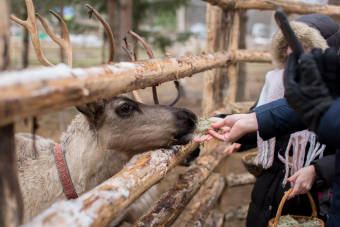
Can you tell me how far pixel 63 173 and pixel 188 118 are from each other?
859mm

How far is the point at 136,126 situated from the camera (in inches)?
92.0

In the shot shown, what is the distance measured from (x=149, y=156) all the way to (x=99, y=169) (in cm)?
49

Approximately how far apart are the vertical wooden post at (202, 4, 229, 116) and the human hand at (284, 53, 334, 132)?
7.15ft

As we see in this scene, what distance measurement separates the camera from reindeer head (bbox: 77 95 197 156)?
90.5 inches

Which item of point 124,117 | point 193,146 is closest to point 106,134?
point 124,117

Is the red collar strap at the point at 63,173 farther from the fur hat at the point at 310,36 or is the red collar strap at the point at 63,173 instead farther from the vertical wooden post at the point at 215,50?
the vertical wooden post at the point at 215,50

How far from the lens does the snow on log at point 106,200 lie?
1.14m

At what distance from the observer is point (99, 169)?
2.32 meters

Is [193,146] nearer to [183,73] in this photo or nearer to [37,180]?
[183,73]

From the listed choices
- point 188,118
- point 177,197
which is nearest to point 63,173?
point 177,197

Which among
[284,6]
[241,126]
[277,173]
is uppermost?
[284,6]

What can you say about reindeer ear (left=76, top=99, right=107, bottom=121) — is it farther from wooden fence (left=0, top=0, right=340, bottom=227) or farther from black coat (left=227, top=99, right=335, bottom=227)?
black coat (left=227, top=99, right=335, bottom=227)

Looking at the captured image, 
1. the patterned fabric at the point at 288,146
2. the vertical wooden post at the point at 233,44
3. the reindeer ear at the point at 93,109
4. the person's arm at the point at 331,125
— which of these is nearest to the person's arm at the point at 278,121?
the patterned fabric at the point at 288,146

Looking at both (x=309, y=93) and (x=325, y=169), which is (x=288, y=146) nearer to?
(x=325, y=169)
